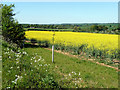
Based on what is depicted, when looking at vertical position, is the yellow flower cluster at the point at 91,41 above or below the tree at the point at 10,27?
below

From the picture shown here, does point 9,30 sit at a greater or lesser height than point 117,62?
greater

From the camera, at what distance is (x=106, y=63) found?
9266 mm

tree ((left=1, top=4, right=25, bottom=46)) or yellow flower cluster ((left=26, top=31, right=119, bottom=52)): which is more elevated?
tree ((left=1, top=4, right=25, bottom=46))

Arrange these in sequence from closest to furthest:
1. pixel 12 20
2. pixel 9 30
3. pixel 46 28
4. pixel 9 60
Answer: pixel 9 60 < pixel 9 30 < pixel 12 20 < pixel 46 28

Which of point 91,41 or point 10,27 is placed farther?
point 10,27

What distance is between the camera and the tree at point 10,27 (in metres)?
14.6

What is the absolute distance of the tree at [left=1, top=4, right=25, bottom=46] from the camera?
14.6 m

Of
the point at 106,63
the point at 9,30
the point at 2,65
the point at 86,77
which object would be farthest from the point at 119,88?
the point at 9,30

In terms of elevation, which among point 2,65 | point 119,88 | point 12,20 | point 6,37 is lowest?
point 119,88

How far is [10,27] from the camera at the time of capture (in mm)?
14484

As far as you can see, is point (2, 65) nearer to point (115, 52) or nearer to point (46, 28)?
point (115, 52)

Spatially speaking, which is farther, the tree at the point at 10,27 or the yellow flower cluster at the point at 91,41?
the tree at the point at 10,27

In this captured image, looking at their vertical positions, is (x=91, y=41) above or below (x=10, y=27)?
below

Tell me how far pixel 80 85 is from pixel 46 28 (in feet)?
79.7
